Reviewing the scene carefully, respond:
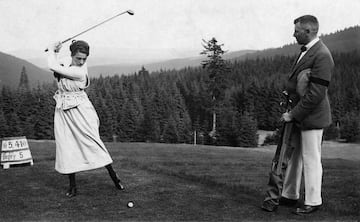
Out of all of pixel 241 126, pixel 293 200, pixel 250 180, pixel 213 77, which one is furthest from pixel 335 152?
pixel 293 200

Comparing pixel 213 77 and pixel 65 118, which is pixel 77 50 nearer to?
pixel 65 118

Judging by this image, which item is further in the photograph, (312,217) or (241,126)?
(241,126)

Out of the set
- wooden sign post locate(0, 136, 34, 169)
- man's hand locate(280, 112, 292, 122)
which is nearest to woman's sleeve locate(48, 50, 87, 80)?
man's hand locate(280, 112, 292, 122)

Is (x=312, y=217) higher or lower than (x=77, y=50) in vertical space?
lower

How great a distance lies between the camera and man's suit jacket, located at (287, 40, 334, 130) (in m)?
5.36

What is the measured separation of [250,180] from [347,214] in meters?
2.89

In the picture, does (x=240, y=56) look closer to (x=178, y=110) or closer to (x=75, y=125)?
(x=178, y=110)

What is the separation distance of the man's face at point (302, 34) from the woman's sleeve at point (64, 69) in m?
3.40

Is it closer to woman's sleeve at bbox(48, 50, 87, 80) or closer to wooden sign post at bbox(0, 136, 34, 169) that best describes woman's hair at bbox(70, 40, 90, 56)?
woman's sleeve at bbox(48, 50, 87, 80)

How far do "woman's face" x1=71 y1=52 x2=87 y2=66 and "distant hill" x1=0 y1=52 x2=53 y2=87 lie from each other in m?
46.3

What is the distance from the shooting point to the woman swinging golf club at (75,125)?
6668 mm

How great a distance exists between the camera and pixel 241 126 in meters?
48.6

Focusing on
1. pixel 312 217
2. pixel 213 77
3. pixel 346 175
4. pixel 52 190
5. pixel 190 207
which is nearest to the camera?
pixel 312 217

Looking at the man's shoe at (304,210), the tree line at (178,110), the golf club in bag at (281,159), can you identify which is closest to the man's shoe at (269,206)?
the golf club in bag at (281,159)
